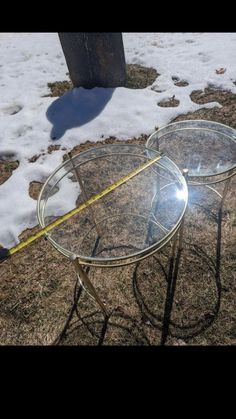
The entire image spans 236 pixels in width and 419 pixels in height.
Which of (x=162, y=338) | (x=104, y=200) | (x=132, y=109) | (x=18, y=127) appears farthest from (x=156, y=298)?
(x=18, y=127)

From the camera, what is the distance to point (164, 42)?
27.3 ft

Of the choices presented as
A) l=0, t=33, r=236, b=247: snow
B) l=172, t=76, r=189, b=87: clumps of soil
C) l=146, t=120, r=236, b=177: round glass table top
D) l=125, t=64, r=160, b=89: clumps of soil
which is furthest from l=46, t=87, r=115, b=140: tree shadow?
l=146, t=120, r=236, b=177: round glass table top

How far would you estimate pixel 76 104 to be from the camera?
253 inches

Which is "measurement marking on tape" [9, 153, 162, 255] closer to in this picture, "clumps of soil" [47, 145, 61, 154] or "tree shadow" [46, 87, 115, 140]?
"clumps of soil" [47, 145, 61, 154]

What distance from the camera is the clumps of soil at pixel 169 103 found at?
612 cm

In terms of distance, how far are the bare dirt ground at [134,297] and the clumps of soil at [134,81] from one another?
385 centimetres

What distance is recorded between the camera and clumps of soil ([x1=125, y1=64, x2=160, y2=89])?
6781 millimetres

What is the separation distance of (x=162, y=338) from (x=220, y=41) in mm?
7744

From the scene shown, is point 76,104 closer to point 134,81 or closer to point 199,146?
point 134,81

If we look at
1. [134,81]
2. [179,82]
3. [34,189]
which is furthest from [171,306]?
[134,81]

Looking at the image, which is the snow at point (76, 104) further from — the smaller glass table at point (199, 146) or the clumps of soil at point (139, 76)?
the smaller glass table at point (199, 146)

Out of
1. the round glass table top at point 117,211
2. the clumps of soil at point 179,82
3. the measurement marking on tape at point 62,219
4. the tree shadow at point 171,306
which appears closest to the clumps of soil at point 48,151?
the round glass table top at point 117,211

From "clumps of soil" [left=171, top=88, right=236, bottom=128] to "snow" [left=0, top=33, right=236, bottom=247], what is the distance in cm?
16

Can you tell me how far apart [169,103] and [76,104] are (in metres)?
1.94
